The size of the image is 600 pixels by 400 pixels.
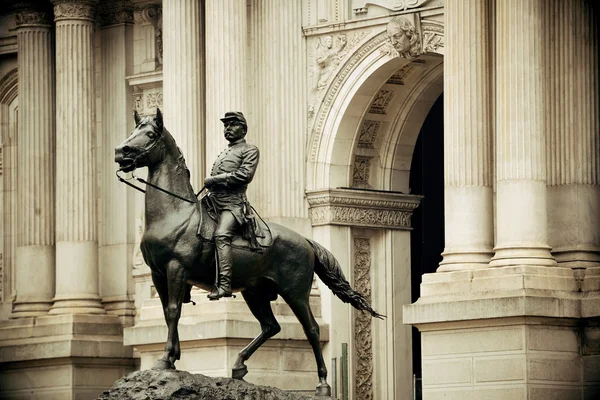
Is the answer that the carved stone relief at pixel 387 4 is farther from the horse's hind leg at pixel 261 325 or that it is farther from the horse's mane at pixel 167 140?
the horse's mane at pixel 167 140

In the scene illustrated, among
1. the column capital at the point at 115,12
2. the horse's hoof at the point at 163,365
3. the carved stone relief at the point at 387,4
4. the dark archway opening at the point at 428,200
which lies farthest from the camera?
the column capital at the point at 115,12

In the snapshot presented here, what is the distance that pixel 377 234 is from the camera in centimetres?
3566

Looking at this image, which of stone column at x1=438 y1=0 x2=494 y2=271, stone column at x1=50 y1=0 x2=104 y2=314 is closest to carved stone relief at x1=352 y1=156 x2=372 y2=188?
stone column at x1=438 y1=0 x2=494 y2=271

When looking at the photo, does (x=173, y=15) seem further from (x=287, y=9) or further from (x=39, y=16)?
(x=39, y=16)

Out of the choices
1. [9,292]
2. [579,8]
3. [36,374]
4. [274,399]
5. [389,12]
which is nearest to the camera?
[274,399]

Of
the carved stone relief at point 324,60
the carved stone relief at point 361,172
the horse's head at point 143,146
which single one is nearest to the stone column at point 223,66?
the carved stone relief at point 324,60

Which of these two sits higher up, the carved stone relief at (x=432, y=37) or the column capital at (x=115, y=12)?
the column capital at (x=115, y=12)

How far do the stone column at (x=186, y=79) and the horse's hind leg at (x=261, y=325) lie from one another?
10.7m

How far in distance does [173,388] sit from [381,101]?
13.3m

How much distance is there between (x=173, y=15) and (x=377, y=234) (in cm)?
543

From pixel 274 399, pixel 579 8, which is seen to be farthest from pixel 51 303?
pixel 274 399

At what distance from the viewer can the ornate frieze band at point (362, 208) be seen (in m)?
34.8

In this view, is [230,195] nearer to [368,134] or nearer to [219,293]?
[219,293]

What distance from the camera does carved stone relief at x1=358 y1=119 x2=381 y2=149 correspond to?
3531cm
